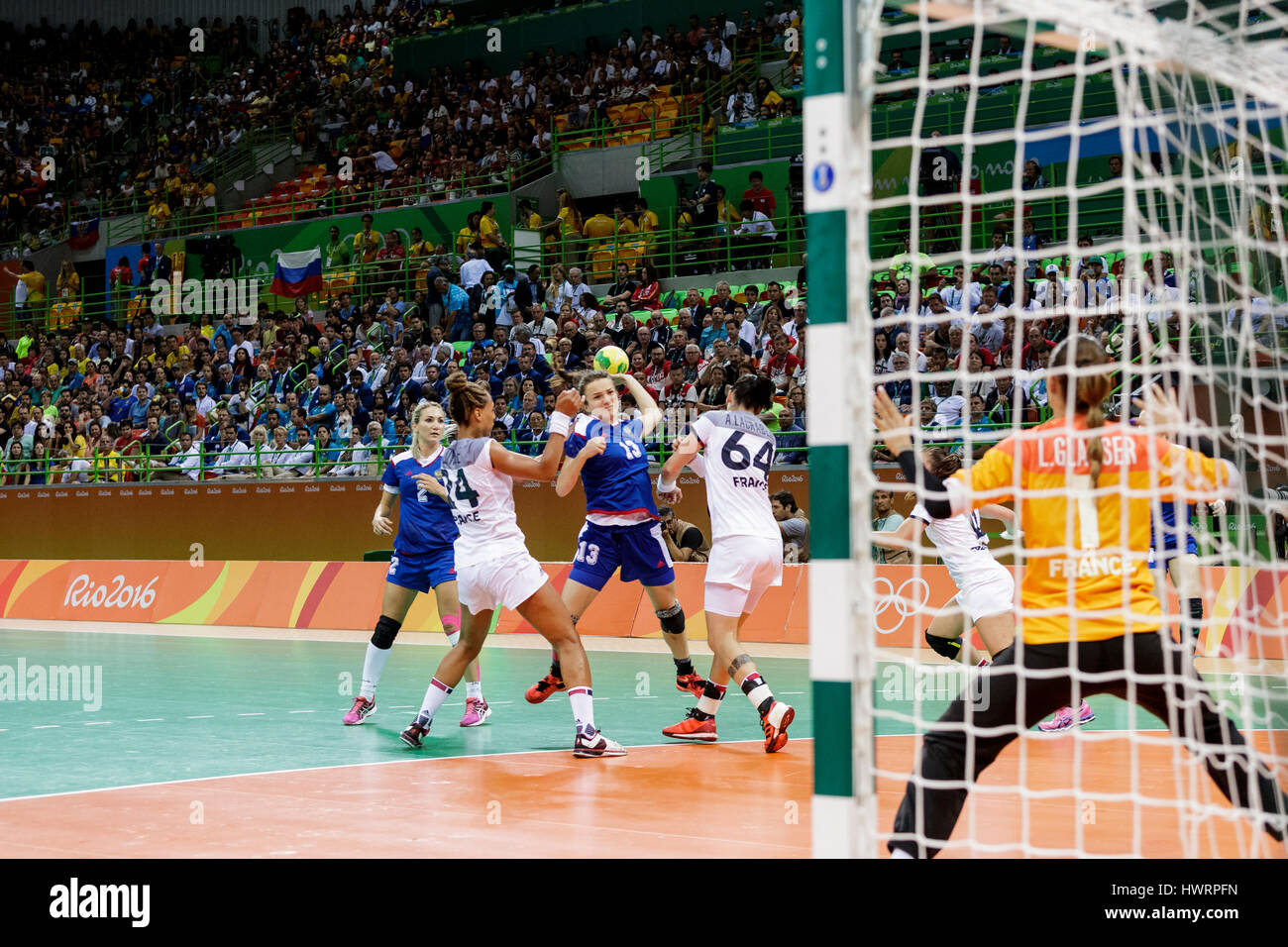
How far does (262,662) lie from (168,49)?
31.5 m

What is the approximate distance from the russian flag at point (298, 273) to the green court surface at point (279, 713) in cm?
1550

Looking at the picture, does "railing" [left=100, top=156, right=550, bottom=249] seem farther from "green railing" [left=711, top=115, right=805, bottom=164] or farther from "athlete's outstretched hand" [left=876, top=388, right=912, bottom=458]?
"athlete's outstretched hand" [left=876, top=388, right=912, bottom=458]

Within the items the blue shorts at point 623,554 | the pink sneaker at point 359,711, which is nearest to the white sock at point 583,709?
the blue shorts at point 623,554

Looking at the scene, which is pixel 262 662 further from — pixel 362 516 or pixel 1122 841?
pixel 1122 841

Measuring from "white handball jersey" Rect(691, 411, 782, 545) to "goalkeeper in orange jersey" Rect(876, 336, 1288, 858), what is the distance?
3.89 m

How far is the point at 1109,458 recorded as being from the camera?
5.12 meters

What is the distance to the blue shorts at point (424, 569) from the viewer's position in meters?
10.3

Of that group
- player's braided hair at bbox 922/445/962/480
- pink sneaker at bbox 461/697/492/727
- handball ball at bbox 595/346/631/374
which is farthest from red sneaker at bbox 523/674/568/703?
player's braided hair at bbox 922/445/962/480

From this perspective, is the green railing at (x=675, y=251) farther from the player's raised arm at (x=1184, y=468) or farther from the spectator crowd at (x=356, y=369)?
the player's raised arm at (x=1184, y=468)

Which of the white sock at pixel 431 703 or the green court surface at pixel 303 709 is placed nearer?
the green court surface at pixel 303 709

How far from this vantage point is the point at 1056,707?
521 centimetres

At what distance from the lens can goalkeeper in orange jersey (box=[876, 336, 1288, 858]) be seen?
5.02 metres

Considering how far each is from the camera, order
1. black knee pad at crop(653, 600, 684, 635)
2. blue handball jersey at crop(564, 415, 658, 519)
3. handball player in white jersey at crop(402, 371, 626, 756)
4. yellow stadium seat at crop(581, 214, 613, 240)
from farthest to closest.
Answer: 1. yellow stadium seat at crop(581, 214, 613, 240)
2. black knee pad at crop(653, 600, 684, 635)
3. blue handball jersey at crop(564, 415, 658, 519)
4. handball player in white jersey at crop(402, 371, 626, 756)
